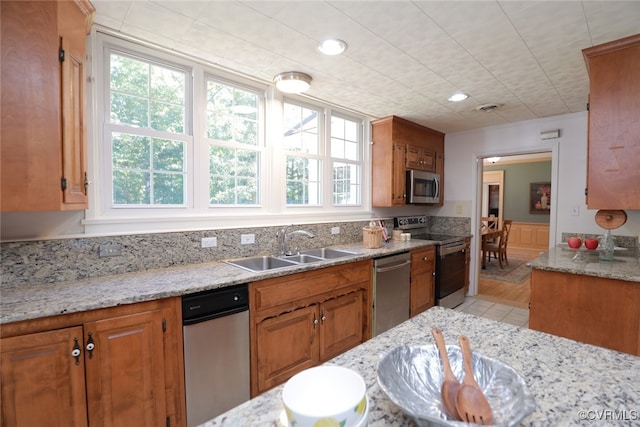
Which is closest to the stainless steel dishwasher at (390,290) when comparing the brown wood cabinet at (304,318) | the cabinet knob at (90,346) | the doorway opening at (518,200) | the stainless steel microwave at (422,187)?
the brown wood cabinet at (304,318)

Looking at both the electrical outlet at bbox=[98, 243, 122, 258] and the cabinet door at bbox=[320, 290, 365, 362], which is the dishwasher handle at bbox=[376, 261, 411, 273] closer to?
the cabinet door at bbox=[320, 290, 365, 362]

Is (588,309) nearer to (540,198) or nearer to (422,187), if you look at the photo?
(422,187)

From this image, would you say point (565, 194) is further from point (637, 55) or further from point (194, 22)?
point (194, 22)

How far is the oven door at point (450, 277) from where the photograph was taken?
11.6ft

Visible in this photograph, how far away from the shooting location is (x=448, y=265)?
143 inches

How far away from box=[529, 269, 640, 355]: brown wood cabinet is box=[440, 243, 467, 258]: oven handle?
1343 millimetres

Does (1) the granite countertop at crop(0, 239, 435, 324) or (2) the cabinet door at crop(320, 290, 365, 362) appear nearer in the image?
(1) the granite countertop at crop(0, 239, 435, 324)

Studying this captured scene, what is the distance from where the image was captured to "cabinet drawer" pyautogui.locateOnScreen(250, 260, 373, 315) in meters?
1.89

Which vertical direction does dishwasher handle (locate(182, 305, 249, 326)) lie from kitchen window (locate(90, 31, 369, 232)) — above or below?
below

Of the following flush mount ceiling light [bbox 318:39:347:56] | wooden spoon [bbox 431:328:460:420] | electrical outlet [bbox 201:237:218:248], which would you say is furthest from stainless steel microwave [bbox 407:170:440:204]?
wooden spoon [bbox 431:328:460:420]

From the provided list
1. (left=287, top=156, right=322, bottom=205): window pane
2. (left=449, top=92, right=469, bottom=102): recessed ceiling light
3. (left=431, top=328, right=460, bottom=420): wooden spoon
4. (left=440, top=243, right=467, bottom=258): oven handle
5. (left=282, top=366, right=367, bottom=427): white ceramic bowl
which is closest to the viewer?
(left=282, top=366, right=367, bottom=427): white ceramic bowl

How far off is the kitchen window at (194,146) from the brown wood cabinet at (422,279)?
110 cm

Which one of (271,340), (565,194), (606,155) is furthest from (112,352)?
(565,194)

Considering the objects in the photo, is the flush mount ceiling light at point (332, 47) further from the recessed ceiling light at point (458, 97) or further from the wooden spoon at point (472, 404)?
the wooden spoon at point (472, 404)
